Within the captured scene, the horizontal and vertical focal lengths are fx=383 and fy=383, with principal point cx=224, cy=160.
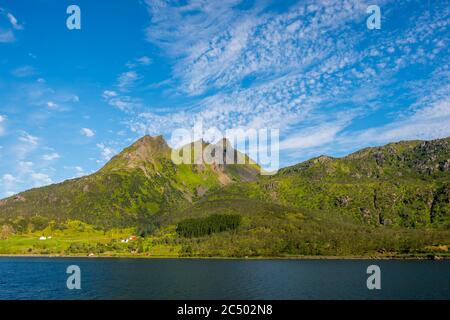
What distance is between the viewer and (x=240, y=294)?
123375 millimetres

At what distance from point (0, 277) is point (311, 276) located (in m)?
141

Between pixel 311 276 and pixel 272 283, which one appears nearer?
pixel 272 283

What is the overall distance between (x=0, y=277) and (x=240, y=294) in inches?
4576

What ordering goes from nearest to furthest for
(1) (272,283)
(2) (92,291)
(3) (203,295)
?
(3) (203,295)
(2) (92,291)
(1) (272,283)

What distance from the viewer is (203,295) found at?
399 ft

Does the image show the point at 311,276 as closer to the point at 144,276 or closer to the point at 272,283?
the point at 272,283

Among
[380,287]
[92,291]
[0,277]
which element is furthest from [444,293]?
[0,277]
